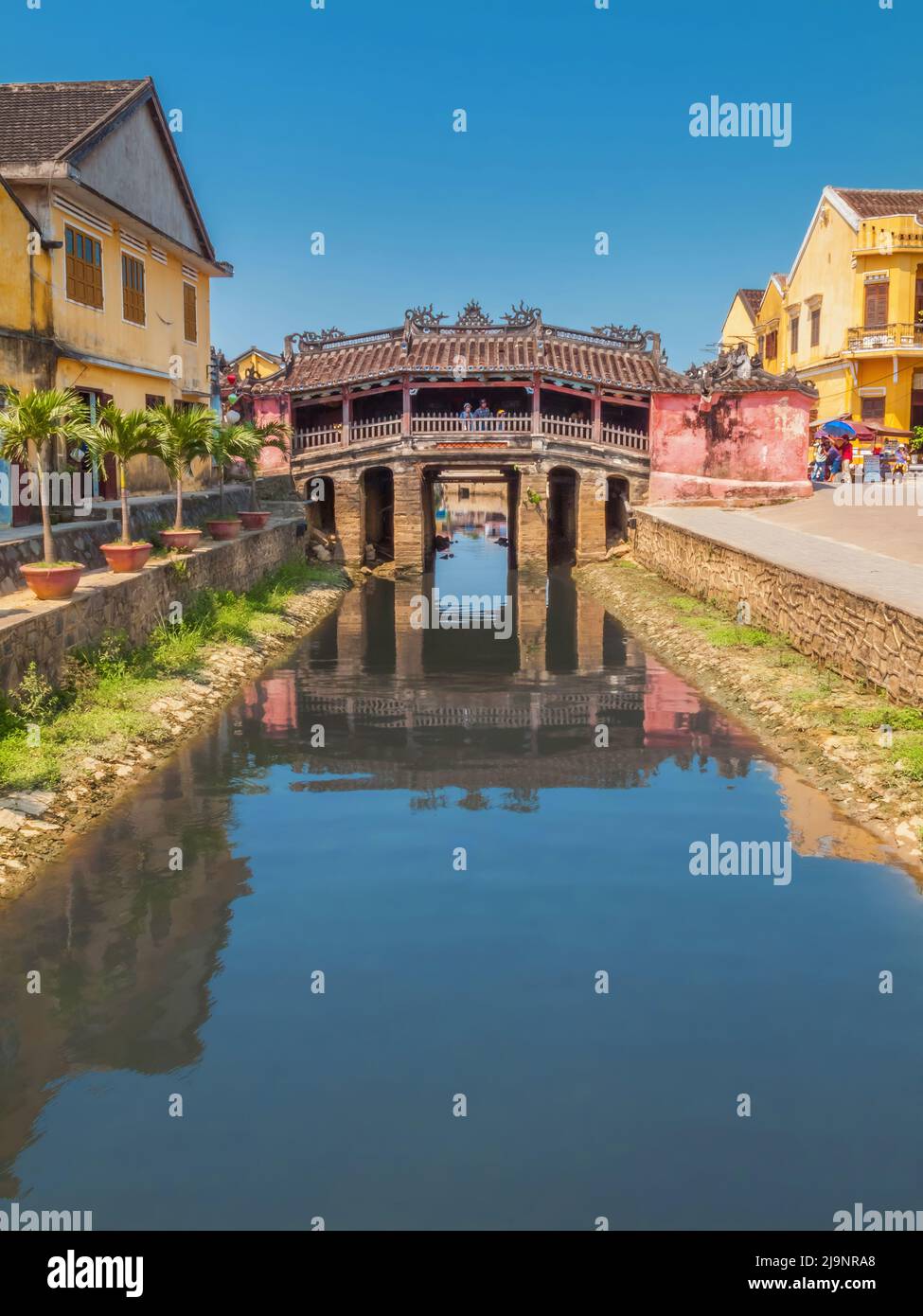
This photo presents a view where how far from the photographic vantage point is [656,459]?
33.7 m

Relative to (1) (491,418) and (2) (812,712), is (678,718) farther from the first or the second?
(1) (491,418)

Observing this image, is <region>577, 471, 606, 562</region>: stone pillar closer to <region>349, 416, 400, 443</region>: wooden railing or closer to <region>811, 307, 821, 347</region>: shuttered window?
<region>349, 416, 400, 443</region>: wooden railing

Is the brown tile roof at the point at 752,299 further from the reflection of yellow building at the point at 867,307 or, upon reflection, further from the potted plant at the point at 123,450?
the potted plant at the point at 123,450

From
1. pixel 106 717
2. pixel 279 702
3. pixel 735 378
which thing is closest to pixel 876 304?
pixel 735 378

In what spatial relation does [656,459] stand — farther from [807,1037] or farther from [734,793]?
[807,1037]

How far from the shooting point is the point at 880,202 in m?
42.0

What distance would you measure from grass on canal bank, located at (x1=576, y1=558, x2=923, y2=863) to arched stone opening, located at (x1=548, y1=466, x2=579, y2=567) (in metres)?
14.2

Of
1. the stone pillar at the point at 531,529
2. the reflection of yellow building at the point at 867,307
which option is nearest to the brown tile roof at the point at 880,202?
the reflection of yellow building at the point at 867,307

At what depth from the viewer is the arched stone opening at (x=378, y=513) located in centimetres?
3597

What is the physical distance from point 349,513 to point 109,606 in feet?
63.9

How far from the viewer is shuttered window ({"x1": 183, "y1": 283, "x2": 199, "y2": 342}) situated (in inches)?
1075

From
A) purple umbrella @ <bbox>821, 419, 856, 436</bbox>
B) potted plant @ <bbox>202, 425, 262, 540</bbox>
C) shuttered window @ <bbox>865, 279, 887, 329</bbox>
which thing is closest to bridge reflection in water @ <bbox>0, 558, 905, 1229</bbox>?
potted plant @ <bbox>202, 425, 262, 540</bbox>

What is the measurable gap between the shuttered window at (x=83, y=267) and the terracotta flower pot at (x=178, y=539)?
4307 millimetres

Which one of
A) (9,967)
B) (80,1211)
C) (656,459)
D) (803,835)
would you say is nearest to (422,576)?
(656,459)
